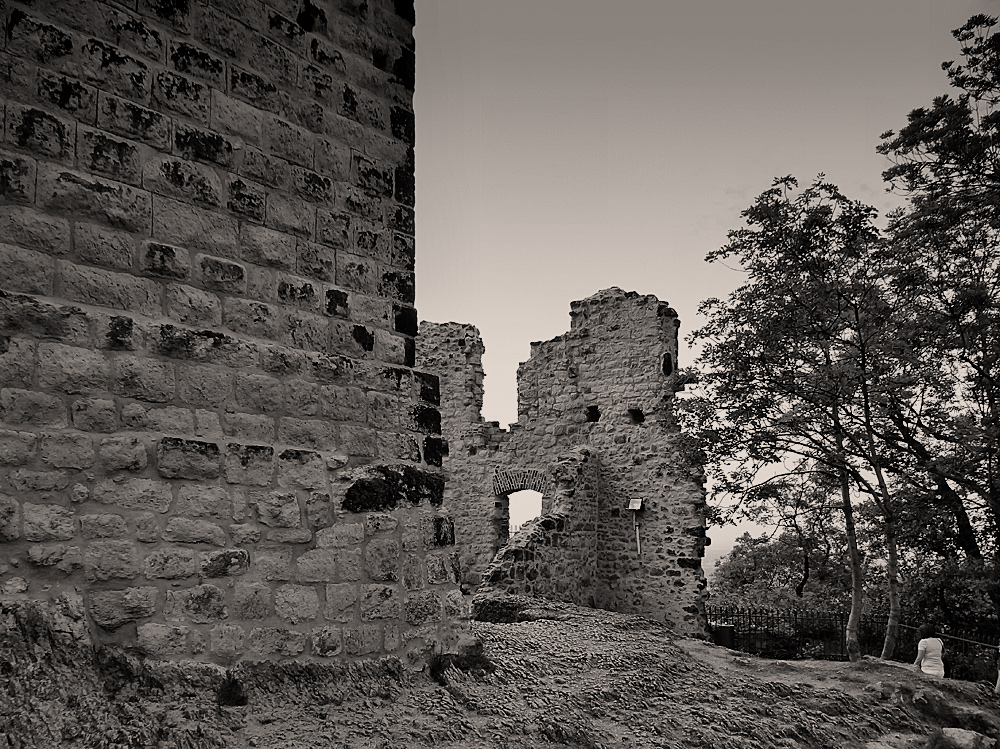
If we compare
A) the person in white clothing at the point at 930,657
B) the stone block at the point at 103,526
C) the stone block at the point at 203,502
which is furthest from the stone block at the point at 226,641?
the person in white clothing at the point at 930,657

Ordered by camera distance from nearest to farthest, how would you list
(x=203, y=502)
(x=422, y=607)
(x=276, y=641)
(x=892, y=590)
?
(x=203, y=502) → (x=276, y=641) → (x=422, y=607) → (x=892, y=590)

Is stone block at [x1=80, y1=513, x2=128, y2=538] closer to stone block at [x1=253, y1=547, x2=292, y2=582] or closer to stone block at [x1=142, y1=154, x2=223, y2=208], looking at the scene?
stone block at [x1=253, y1=547, x2=292, y2=582]

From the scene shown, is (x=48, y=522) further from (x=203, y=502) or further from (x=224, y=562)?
(x=224, y=562)

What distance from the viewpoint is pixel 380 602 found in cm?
424

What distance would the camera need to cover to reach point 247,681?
12.0 ft

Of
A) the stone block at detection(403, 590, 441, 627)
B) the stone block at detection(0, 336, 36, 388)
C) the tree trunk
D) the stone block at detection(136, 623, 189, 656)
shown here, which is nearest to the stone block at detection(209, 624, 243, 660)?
the stone block at detection(136, 623, 189, 656)

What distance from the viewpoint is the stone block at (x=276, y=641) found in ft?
12.3

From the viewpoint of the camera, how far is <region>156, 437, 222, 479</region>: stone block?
358cm

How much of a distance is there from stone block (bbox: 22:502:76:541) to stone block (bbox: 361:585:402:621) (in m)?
1.45

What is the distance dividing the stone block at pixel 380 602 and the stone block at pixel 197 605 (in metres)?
0.74

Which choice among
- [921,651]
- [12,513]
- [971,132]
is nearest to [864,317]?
[971,132]

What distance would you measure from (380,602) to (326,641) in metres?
0.36

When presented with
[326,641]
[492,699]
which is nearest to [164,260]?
[326,641]

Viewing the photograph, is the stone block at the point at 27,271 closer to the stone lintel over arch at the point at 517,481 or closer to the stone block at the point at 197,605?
the stone block at the point at 197,605
